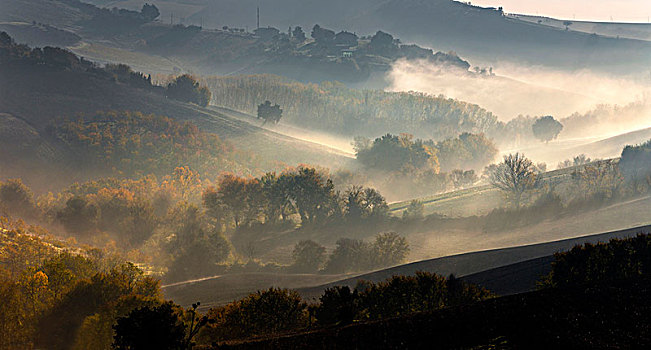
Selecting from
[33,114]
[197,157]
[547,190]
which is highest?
[33,114]

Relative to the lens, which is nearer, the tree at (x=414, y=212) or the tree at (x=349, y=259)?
the tree at (x=349, y=259)

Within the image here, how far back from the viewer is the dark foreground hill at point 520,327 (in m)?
13.8

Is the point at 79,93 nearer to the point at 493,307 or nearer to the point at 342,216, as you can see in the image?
the point at 342,216

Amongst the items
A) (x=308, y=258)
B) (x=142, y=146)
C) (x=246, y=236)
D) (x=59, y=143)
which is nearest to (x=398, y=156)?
(x=246, y=236)

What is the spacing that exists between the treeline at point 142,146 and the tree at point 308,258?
86822 mm

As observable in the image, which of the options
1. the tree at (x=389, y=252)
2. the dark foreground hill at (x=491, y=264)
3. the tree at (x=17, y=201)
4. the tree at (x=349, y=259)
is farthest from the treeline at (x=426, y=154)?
the tree at (x=17, y=201)

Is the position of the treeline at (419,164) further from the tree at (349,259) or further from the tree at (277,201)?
the tree at (349,259)

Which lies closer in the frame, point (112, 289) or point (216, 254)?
point (112, 289)

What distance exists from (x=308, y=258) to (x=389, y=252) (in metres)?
11.6

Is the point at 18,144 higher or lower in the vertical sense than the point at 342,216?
higher

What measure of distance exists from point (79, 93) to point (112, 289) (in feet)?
586

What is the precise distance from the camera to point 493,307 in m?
16.8

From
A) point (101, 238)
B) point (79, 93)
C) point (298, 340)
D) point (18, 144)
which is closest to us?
point (298, 340)

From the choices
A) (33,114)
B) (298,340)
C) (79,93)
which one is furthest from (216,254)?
(79,93)
